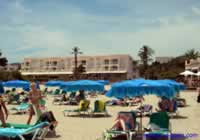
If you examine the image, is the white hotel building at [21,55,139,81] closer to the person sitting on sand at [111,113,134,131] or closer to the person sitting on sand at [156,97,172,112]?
the person sitting on sand at [156,97,172,112]

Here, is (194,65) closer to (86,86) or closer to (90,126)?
(86,86)

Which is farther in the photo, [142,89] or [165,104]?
[165,104]

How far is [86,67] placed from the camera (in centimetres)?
12750

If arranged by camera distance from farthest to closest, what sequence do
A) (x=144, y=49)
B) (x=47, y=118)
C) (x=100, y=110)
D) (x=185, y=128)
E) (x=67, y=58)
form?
1. (x=67, y=58)
2. (x=144, y=49)
3. (x=100, y=110)
4. (x=185, y=128)
5. (x=47, y=118)

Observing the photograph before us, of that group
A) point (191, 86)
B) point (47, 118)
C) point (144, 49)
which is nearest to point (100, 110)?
point (47, 118)

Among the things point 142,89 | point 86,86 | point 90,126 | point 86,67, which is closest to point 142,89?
point 142,89

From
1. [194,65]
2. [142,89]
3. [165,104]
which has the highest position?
[194,65]

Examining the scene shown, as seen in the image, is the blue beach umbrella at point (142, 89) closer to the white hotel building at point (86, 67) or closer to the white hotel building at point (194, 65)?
the white hotel building at point (194, 65)

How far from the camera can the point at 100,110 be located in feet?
55.8

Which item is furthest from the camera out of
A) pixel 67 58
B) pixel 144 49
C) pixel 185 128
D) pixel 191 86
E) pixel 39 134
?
pixel 67 58

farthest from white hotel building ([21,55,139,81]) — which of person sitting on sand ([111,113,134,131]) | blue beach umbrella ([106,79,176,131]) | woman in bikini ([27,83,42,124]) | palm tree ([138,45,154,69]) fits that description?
person sitting on sand ([111,113,134,131])

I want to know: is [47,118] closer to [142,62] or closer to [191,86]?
[191,86]

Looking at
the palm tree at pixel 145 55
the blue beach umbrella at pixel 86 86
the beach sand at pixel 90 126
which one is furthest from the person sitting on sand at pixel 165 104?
the palm tree at pixel 145 55

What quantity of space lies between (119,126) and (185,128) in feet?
12.3
